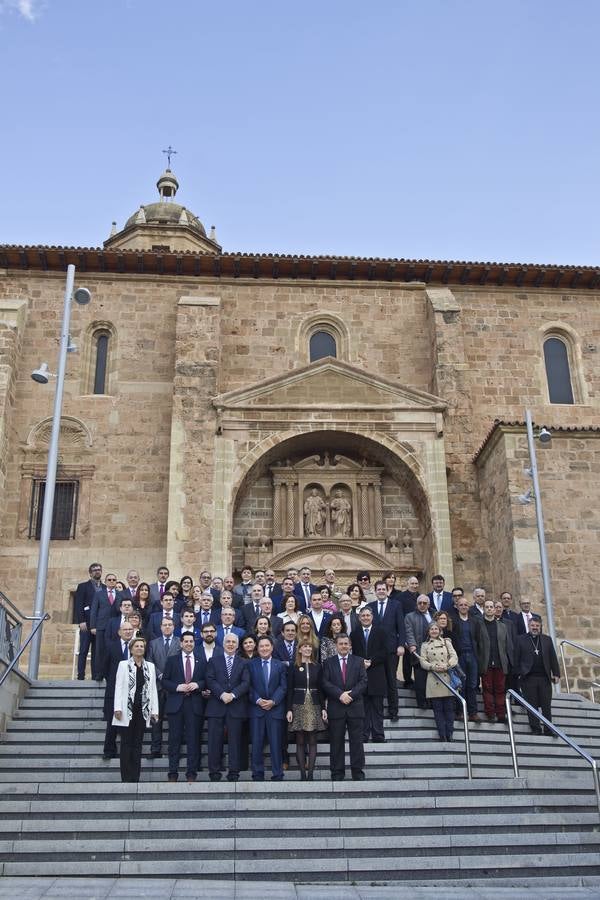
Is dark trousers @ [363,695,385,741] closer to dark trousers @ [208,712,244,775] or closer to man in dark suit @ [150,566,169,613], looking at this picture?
dark trousers @ [208,712,244,775]

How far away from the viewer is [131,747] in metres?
8.09

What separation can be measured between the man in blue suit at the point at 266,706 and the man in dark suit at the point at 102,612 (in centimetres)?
285

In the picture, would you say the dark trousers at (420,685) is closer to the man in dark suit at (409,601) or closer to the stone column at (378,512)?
the man in dark suit at (409,601)

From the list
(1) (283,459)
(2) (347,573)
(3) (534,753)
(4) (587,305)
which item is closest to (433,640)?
(3) (534,753)

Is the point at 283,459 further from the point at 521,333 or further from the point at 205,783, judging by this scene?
the point at 205,783

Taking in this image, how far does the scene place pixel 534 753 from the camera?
375 inches

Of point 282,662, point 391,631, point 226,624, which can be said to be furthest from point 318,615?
point 282,662

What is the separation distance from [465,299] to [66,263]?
9869mm

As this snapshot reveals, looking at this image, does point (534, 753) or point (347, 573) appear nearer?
point (534, 753)

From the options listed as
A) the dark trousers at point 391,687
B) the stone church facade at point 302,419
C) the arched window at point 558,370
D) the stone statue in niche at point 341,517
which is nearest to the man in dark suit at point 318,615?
the dark trousers at point 391,687

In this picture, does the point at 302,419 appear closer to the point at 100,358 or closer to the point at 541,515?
the point at 100,358

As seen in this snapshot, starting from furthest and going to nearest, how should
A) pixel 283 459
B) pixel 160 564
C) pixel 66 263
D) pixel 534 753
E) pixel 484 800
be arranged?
1. pixel 66 263
2. pixel 283 459
3. pixel 160 564
4. pixel 534 753
5. pixel 484 800

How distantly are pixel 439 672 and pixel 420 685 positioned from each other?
0.62 metres

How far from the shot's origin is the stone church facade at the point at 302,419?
17.1 metres
